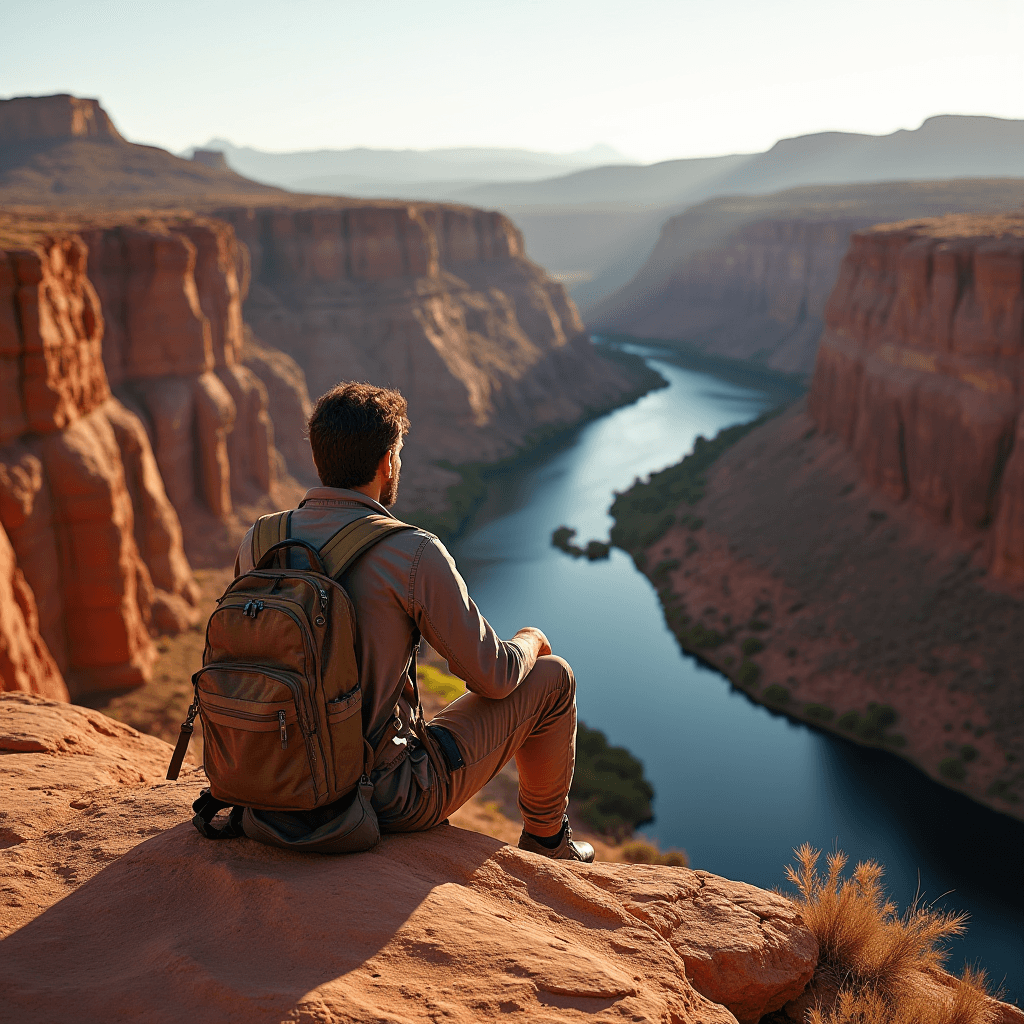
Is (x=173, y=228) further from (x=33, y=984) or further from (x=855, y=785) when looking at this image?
(x=33, y=984)

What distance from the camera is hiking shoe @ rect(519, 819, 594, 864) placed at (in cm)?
496

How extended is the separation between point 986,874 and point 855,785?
3.48 metres

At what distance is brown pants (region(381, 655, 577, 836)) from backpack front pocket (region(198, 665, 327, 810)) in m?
0.67

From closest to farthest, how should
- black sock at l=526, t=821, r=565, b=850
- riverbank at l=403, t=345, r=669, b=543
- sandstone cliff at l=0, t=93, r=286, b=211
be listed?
1. black sock at l=526, t=821, r=565, b=850
2. riverbank at l=403, t=345, r=669, b=543
3. sandstone cliff at l=0, t=93, r=286, b=211

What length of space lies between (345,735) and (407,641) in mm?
478

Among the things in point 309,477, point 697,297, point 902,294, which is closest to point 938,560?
point 902,294

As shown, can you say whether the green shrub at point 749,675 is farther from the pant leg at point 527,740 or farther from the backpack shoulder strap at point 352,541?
the backpack shoulder strap at point 352,541

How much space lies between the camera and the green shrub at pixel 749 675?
25.8 metres

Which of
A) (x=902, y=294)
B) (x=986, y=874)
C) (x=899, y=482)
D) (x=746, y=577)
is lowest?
(x=986, y=874)

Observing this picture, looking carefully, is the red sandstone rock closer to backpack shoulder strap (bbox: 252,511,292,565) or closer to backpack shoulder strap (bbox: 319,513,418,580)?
backpack shoulder strap (bbox: 252,511,292,565)

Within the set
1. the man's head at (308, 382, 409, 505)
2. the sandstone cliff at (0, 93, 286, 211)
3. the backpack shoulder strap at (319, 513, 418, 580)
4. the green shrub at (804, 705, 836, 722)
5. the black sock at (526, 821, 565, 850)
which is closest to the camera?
the backpack shoulder strap at (319, 513, 418, 580)

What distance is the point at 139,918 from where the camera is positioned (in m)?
3.68

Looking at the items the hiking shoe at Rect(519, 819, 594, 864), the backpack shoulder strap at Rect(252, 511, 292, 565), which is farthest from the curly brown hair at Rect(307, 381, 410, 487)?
the hiking shoe at Rect(519, 819, 594, 864)

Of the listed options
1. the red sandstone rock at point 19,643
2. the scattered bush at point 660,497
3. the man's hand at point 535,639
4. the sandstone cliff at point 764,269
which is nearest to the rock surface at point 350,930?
the man's hand at point 535,639
